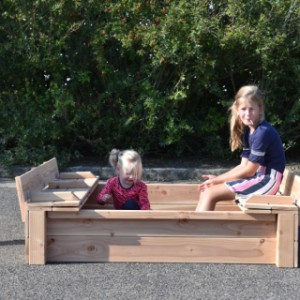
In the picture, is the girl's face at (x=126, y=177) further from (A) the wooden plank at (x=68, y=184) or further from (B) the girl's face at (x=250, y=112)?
(B) the girl's face at (x=250, y=112)

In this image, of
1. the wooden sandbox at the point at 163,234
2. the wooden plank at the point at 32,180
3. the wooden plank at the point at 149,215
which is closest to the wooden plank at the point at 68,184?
the wooden plank at the point at 32,180

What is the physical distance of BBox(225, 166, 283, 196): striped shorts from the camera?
16.4ft

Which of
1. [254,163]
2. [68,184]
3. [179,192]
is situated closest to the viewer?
[254,163]

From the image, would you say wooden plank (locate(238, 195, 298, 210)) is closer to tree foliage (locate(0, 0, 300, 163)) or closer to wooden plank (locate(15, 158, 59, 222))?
wooden plank (locate(15, 158, 59, 222))

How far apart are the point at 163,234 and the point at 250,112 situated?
1.23 meters

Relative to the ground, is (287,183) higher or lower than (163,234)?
higher

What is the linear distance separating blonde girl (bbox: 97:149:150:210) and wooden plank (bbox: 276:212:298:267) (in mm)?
1115

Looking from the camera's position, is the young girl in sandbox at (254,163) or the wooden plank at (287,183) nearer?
the young girl in sandbox at (254,163)

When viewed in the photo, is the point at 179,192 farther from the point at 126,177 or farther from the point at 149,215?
the point at 149,215

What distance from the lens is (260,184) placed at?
16.5ft

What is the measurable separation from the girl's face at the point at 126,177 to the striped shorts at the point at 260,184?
0.77 metres

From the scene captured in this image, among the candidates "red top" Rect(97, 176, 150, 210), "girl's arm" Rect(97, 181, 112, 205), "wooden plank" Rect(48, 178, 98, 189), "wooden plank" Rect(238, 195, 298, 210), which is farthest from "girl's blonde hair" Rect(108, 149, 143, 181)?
"wooden plank" Rect(238, 195, 298, 210)

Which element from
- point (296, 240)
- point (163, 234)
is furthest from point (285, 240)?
point (163, 234)

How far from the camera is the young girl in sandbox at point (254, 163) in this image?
496 cm
